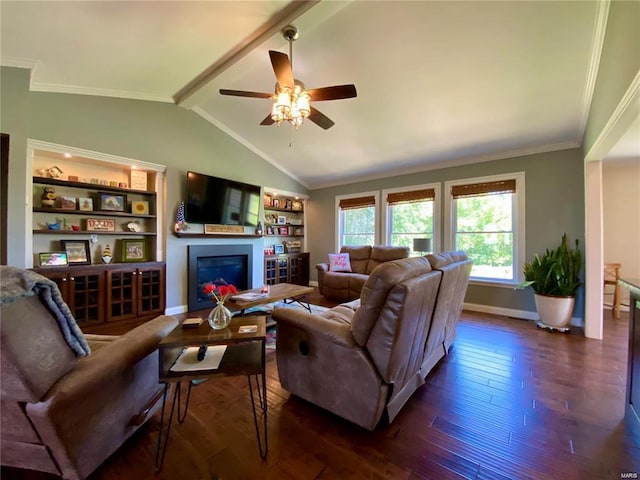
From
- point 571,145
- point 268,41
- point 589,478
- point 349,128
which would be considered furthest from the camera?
point 349,128

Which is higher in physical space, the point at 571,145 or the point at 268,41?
the point at 268,41

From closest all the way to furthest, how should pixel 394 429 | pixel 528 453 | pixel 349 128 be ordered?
pixel 528 453 → pixel 394 429 → pixel 349 128

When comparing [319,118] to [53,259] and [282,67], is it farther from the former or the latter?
[53,259]

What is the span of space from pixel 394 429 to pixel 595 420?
135cm

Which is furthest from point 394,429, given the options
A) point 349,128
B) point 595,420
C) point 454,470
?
point 349,128

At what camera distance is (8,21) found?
6.79 ft

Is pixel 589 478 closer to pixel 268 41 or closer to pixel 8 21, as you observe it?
pixel 268 41

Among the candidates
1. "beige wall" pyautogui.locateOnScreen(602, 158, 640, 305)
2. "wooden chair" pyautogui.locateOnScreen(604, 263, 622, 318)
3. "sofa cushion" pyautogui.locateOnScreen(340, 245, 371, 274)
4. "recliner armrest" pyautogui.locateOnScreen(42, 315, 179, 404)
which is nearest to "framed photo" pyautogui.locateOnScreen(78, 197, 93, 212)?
"recliner armrest" pyautogui.locateOnScreen(42, 315, 179, 404)

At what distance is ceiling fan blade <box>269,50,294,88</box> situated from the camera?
201cm

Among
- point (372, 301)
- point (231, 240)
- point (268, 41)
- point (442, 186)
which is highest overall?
point (268, 41)

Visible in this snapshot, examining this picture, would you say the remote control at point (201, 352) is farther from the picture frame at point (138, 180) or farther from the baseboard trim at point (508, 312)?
the baseboard trim at point (508, 312)

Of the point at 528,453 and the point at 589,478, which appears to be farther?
the point at 528,453

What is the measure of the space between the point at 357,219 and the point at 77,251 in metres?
4.87

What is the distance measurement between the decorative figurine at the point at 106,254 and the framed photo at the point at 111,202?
1.80 ft
